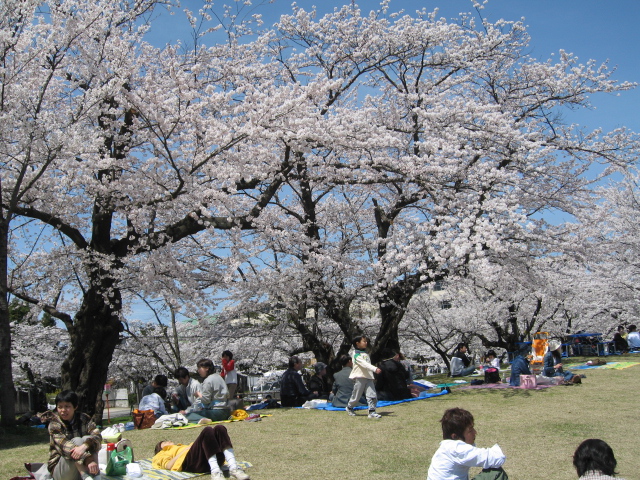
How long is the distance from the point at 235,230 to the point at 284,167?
1557 mm

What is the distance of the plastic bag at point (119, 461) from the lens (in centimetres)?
539

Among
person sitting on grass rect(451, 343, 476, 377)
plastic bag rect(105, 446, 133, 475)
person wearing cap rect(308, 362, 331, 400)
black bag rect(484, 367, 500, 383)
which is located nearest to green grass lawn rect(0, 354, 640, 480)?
plastic bag rect(105, 446, 133, 475)

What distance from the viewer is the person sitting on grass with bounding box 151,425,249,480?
5340mm

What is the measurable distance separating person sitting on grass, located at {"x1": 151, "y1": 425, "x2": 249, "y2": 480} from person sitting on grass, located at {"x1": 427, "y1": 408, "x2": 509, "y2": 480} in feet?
7.10

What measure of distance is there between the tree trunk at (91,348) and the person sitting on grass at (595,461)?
822cm

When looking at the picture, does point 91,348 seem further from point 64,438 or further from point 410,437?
point 410,437

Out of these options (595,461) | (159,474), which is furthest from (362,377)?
(595,461)

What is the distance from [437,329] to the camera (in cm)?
2602

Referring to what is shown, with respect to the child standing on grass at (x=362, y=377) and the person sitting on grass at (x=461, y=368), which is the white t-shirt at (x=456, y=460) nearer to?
the child standing on grass at (x=362, y=377)

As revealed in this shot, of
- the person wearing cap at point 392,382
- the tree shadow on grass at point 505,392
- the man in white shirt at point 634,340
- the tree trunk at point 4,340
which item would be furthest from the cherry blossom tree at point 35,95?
the man in white shirt at point 634,340

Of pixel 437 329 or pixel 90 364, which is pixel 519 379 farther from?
pixel 437 329

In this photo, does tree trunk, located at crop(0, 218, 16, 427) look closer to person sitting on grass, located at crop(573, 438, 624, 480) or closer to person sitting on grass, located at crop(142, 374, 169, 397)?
person sitting on grass, located at crop(142, 374, 169, 397)

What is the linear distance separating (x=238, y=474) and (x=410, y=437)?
8.72 feet

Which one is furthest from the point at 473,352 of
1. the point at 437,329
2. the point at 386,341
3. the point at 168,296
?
the point at 168,296
